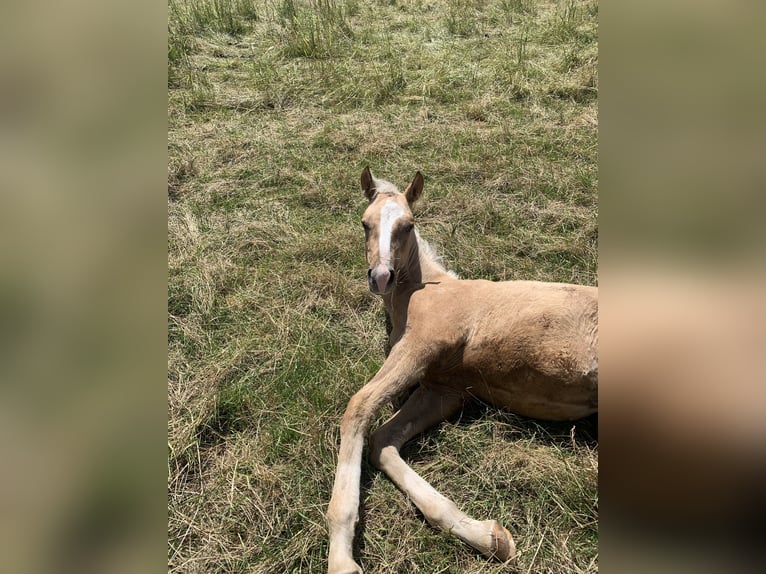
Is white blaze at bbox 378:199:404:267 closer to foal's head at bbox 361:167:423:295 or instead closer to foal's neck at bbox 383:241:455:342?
foal's head at bbox 361:167:423:295

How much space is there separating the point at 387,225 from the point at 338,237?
4.93 ft

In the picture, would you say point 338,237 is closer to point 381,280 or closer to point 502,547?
point 381,280

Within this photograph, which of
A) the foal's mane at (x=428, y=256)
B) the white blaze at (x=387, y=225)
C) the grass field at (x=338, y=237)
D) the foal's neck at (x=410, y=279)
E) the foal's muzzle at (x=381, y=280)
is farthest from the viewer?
the foal's mane at (x=428, y=256)

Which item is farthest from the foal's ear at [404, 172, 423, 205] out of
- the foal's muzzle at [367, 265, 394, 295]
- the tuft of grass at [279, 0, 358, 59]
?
the tuft of grass at [279, 0, 358, 59]

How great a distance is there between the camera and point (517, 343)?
9.34ft

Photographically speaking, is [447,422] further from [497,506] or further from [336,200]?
[336,200]

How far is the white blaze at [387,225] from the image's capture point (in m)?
3.05

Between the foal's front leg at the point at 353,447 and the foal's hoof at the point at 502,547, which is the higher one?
the foal's front leg at the point at 353,447

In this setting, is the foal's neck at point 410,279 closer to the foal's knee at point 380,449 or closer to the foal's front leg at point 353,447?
the foal's front leg at point 353,447

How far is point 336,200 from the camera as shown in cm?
521

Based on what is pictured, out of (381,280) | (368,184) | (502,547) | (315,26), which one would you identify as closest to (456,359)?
(381,280)

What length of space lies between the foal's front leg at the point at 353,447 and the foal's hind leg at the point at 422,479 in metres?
0.16

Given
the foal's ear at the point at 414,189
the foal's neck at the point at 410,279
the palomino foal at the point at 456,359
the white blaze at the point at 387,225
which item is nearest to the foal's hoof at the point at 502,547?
the palomino foal at the point at 456,359
